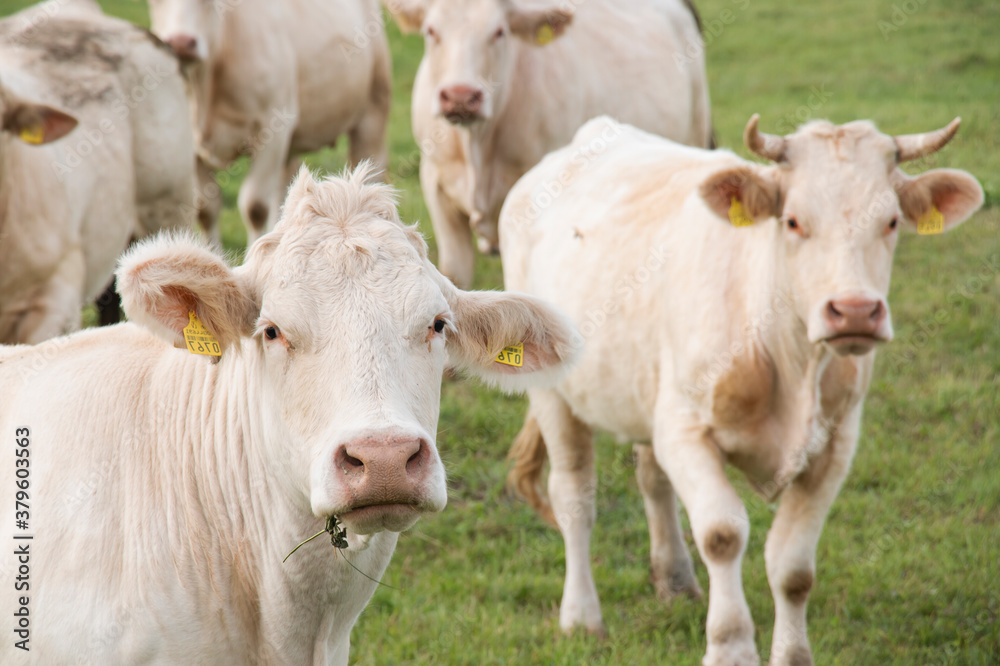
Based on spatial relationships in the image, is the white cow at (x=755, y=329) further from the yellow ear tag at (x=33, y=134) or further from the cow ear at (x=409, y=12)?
the cow ear at (x=409, y=12)

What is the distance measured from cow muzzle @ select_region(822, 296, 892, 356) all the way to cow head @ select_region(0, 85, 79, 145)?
144 inches

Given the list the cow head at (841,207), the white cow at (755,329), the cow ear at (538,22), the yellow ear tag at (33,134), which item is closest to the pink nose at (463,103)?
the cow ear at (538,22)

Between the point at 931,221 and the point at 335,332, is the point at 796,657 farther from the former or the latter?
the point at 335,332

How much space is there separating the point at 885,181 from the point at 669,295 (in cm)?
101

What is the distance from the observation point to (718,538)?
4.25 meters

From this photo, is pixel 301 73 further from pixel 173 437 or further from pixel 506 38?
pixel 173 437

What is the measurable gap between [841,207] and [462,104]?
136 inches

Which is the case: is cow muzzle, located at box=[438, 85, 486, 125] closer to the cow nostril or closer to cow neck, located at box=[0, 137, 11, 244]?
cow neck, located at box=[0, 137, 11, 244]

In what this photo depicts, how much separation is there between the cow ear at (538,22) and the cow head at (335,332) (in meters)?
4.91

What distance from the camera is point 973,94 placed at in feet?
47.0

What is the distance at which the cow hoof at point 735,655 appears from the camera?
166 inches

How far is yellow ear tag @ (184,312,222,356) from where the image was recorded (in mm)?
2830

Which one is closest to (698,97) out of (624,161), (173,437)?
(624,161)

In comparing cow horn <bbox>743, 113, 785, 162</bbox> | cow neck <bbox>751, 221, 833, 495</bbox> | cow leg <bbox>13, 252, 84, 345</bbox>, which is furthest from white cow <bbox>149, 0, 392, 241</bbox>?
cow neck <bbox>751, 221, 833, 495</bbox>
